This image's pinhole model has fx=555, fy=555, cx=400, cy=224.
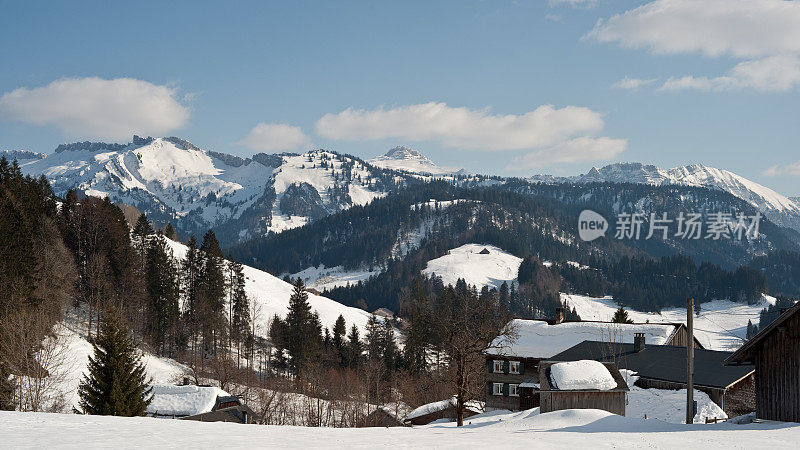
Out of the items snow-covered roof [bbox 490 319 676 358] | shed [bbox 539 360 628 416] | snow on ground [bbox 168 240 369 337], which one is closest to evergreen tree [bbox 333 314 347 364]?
snow on ground [bbox 168 240 369 337]

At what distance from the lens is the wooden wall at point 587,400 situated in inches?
1444

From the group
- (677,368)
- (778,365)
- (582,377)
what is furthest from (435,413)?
(778,365)

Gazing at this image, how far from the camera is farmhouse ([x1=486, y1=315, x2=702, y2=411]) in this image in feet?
194

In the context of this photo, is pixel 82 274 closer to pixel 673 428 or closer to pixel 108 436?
pixel 108 436

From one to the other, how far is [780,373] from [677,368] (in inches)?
995

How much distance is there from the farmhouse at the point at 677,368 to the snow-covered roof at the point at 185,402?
32.9 m

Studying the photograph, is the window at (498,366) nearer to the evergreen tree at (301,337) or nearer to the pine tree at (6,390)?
the evergreen tree at (301,337)

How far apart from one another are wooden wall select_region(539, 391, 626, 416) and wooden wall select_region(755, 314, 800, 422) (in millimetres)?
11408

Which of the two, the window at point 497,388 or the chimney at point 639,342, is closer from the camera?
the chimney at point 639,342

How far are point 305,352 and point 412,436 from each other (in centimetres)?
6710

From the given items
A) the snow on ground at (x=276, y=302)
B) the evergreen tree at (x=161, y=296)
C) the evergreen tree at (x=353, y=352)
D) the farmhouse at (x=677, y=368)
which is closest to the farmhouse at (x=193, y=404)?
the farmhouse at (x=677, y=368)

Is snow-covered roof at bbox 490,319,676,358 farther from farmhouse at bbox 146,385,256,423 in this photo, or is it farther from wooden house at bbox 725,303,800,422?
wooden house at bbox 725,303,800,422

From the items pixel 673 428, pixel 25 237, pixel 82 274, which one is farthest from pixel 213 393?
pixel 82 274

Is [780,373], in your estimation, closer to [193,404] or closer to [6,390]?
[193,404]
